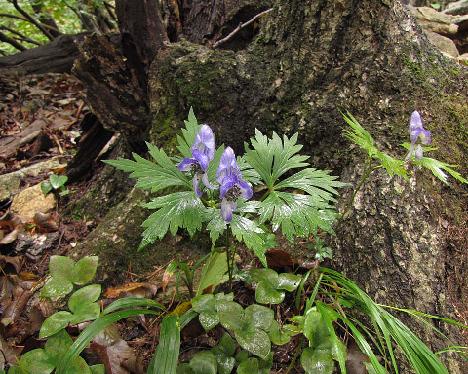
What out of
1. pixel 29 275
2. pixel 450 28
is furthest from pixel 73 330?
pixel 450 28

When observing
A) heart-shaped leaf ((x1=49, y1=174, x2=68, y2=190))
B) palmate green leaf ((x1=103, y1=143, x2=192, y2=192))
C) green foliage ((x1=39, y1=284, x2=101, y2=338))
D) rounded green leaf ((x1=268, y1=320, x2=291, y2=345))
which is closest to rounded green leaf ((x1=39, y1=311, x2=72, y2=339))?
green foliage ((x1=39, y1=284, x2=101, y2=338))

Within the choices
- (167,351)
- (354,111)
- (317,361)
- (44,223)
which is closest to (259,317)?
(317,361)

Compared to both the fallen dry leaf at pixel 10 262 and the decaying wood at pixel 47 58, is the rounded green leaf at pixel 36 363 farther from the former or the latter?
the decaying wood at pixel 47 58

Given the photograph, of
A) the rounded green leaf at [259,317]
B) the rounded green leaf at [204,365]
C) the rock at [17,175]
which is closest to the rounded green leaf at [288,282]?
the rounded green leaf at [259,317]

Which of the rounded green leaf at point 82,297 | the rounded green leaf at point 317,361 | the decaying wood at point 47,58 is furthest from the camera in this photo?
the decaying wood at point 47,58

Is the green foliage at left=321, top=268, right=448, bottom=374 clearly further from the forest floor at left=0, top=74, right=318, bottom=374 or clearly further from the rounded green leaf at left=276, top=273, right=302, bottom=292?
the forest floor at left=0, top=74, right=318, bottom=374

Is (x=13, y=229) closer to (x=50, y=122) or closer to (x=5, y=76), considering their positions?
(x=50, y=122)
